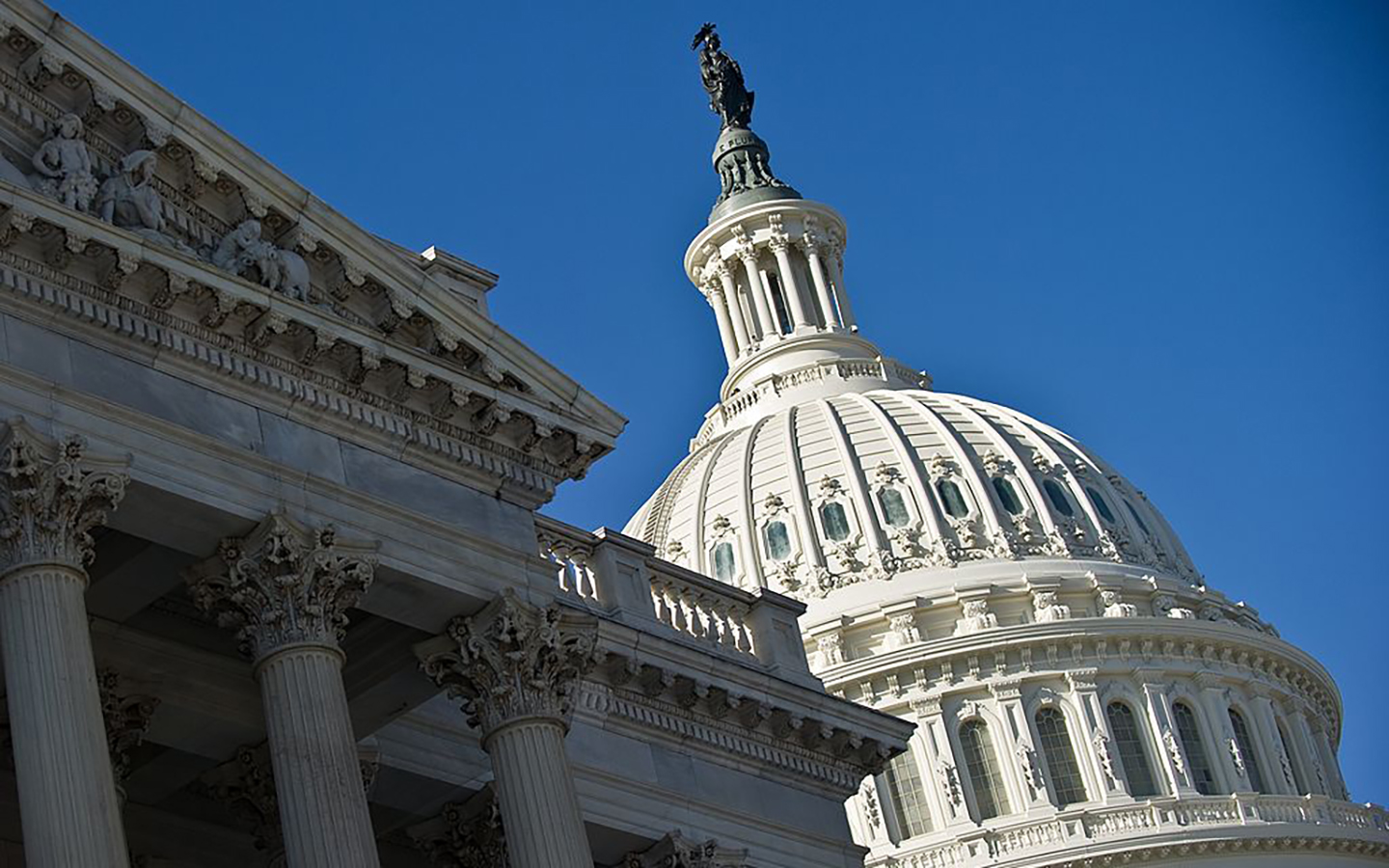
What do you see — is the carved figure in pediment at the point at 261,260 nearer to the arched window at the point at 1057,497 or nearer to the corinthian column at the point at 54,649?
the corinthian column at the point at 54,649

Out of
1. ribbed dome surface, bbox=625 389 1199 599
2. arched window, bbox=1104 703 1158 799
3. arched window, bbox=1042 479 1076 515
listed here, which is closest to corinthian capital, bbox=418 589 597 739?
arched window, bbox=1104 703 1158 799

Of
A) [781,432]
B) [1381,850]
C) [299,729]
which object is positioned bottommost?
[299,729]

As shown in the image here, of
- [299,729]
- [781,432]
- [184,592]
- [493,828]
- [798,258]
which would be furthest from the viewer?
[798,258]

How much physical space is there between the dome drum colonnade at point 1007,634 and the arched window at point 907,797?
10 centimetres

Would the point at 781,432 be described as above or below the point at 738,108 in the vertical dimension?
below

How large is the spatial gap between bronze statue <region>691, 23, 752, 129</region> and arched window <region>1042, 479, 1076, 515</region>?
34706mm

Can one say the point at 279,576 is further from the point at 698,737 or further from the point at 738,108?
the point at 738,108

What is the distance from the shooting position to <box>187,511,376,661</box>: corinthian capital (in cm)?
3008

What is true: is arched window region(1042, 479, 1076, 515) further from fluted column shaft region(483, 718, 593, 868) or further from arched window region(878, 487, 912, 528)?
fluted column shaft region(483, 718, 593, 868)

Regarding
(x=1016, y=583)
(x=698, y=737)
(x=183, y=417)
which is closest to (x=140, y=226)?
(x=183, y=417)

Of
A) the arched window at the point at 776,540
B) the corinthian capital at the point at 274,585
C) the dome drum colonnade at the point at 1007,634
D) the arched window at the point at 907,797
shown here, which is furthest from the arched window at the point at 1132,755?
the corinthian capital at the point at 274,585

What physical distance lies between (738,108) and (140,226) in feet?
379

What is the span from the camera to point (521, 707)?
1276 inches

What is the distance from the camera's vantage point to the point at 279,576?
30219mm
